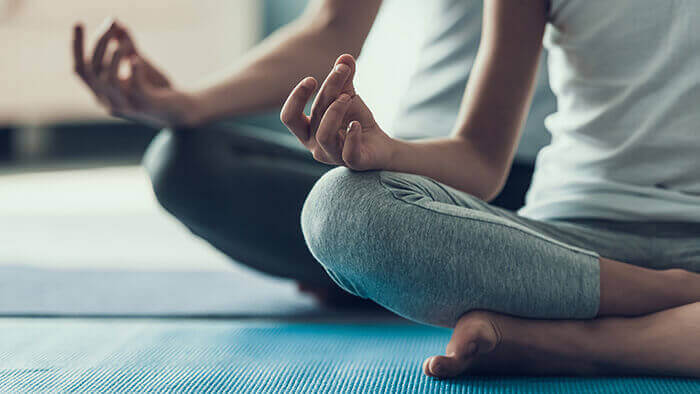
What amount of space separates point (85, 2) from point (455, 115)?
2.71m

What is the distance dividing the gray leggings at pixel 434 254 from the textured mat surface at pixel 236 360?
0.22 ft

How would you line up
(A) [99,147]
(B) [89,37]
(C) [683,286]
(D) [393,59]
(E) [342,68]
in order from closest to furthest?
(E) [342,68] → (C) [683,286] → (D) [393,59] → (B) [89,37] → (A) [99,147]

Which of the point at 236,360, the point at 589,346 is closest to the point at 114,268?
the point at 236,360

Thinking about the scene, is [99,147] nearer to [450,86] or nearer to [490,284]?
[450,86]

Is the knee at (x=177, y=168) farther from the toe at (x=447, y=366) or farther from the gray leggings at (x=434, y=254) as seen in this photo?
the toe at (x=447, y=366)

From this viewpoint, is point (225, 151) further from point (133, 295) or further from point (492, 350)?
point (492, 350)

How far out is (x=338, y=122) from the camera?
1.98 ft

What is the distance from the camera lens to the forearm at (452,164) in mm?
703

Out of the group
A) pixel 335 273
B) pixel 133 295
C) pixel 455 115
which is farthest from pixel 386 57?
pixel 335 273

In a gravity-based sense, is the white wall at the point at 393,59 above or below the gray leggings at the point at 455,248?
above

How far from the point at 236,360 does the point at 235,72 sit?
446 mm

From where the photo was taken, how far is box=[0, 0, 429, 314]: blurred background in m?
1.18

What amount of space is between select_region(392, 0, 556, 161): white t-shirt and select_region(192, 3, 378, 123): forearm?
0.11 metres

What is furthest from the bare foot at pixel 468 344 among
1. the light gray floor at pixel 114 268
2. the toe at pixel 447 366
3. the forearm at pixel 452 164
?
the light gray floor at pixel 114 268
